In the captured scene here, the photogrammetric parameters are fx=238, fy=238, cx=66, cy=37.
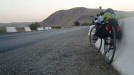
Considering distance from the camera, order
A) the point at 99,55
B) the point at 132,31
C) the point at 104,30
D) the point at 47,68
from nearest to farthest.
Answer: the point at 132,31 < the point at 47,68 < the point at 104,30 < the point at 99,55

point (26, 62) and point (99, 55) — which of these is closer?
point (26, 62)

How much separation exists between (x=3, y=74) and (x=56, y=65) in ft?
4.97

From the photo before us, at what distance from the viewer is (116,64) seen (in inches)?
229

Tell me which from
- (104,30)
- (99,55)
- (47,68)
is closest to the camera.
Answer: (47,68)

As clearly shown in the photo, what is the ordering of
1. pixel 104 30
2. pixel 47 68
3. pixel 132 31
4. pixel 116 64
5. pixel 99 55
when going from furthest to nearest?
pixel 99 55
pixel 104 30
pixel 47 68
pixel 116 64
pixel 132 31

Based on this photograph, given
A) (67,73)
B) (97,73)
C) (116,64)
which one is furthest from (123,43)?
(67,73)

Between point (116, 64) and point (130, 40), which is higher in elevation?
point (130, 40)

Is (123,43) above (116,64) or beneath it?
above

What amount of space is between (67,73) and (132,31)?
180 centimetres

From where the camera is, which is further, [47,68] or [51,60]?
[51,60]

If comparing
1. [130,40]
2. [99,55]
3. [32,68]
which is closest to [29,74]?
[32,68]

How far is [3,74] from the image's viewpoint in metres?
5.70

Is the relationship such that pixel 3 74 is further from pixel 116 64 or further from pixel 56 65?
pixel 116 64

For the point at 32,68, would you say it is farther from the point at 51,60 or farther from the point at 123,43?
the point at 123,43
